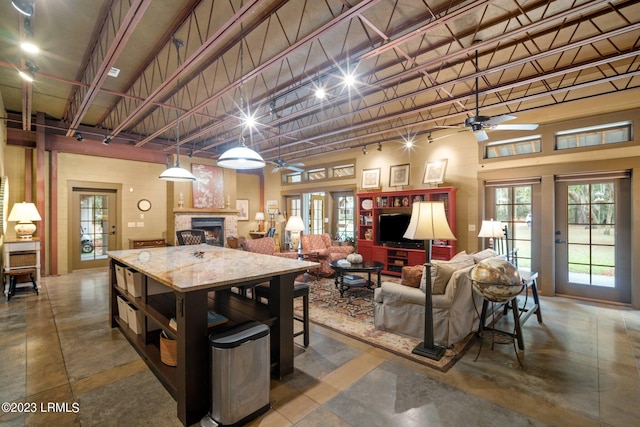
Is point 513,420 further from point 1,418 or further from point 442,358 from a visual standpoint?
point 1,418

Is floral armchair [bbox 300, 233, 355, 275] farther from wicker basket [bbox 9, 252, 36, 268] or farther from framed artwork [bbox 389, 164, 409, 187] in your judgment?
wicker basket [bbox 9, 252, 36, 268]

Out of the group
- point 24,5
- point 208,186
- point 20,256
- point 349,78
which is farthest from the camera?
point 208,186

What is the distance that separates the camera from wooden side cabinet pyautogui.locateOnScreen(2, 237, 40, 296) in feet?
16.5

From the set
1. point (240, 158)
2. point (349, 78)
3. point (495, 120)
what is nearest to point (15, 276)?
point (240, 158)

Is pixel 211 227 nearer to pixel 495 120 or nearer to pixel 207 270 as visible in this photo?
pixel 207 270

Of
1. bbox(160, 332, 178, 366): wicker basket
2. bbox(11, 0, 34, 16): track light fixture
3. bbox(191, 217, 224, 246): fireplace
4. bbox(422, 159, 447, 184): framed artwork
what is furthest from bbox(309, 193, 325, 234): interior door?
bbox(11, 0, 34, 16): track light fixture

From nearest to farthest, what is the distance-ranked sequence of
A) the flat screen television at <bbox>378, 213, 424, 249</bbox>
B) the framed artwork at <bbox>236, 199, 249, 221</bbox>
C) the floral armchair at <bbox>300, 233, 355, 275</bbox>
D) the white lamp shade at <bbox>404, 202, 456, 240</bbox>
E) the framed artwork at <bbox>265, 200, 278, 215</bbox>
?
the white lamp shade at <bbox>404, 202, 456, 240</bbox>, the floral armchair at <bbox>300, 233, 355, 275</bbox>, the flat screen television at <bbox>378, 213, 424, 249</bbox>, the framed artwork at <bbox>236, 199, 249, 221</bbox>, the framed artwork at <bbox>265, 200, 278, 215</bbox>

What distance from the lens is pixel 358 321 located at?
3.83 meters

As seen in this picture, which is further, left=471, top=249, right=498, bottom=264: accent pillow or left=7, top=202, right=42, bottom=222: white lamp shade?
left=7, top=202, right=42, bottom=222: white lamp shade

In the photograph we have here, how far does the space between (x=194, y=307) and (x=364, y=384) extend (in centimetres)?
154

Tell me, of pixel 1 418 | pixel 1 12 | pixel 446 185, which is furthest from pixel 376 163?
pixel 1 418

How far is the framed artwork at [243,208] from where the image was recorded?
10.7 meters

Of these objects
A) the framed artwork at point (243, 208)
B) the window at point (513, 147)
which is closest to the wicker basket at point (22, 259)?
the framed artwork at point (243, 208)

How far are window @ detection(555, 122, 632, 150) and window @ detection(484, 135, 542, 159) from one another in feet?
1.07
